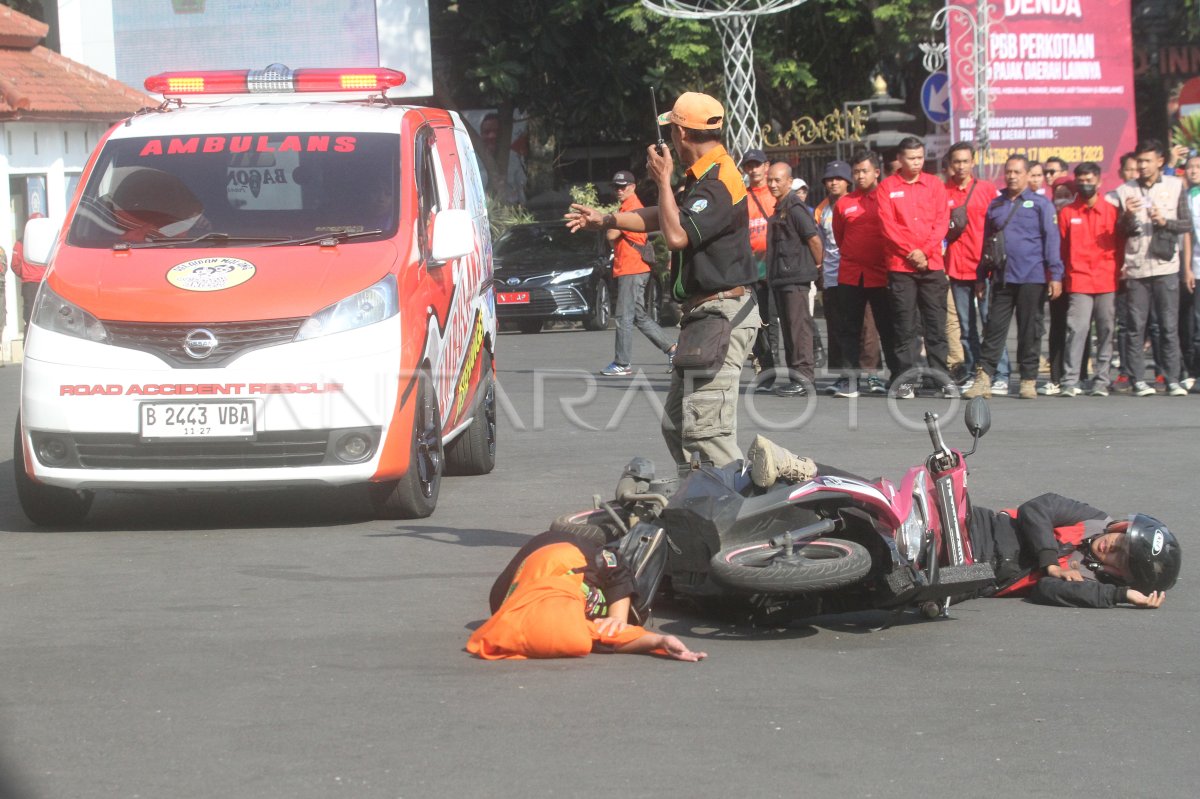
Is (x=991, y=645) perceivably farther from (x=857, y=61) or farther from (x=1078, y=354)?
(x=857, y=61)

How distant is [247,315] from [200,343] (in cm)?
26

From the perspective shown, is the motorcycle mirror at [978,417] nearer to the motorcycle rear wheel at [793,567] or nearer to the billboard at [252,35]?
the motorcycle rear wheel at [793,567]

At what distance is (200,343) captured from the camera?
26.9 feet

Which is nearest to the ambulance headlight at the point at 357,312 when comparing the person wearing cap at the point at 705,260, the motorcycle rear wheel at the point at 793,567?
the person wearing cap at the point at 705,260

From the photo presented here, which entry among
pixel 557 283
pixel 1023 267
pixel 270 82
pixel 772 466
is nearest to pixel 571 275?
pixel 557 283

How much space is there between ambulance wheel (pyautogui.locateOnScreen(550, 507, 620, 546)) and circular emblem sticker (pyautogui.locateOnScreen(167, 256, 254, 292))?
2555 millimetres

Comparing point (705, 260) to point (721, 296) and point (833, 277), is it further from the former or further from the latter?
point (833, 277)

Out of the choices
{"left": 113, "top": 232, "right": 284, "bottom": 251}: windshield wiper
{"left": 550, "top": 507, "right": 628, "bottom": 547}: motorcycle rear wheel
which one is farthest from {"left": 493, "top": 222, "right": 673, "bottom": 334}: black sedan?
{"left": 550, "top": 507, "right": 628, "bottom": 547}: motorcycle rear wheel

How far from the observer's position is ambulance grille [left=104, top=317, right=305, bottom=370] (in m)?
8.20

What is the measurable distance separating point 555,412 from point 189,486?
20.9 feet

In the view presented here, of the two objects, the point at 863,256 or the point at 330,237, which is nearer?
the point at 330,237

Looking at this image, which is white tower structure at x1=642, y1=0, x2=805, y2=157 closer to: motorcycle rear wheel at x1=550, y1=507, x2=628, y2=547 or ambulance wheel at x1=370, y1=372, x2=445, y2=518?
ambulance wheel at x1=370, y1=372, x2=445, y2=518

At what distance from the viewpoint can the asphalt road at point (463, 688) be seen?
471 cm

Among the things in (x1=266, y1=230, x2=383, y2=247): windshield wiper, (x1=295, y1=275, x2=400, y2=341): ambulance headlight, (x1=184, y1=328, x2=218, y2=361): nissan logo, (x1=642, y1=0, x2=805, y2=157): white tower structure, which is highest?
(x1=642, y1=0, x2=805, y2=157): white tower structure
